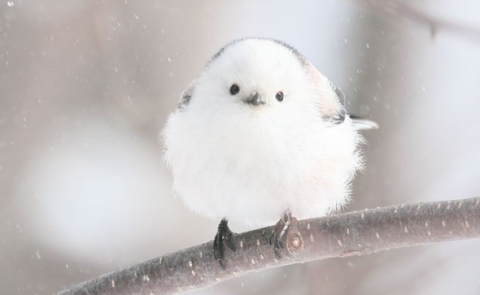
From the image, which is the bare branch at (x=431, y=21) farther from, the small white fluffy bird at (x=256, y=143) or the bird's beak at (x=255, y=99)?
the bird's beak at (x=255, y=99)

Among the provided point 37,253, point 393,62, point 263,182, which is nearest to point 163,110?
point 37,253

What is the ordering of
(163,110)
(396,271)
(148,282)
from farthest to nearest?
(163,110), (396,271), (148,282)

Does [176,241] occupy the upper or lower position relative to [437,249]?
upper

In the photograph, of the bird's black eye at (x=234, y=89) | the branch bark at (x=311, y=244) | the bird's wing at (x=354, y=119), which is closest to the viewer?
the branch bark at (x=311, y=244)

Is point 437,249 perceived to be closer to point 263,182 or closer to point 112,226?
point 263,182

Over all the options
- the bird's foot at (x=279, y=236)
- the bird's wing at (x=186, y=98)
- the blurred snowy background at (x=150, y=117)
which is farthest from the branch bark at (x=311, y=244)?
the blurred snowy background at (x=150, y=117)

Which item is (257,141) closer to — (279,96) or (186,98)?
(279,96)
